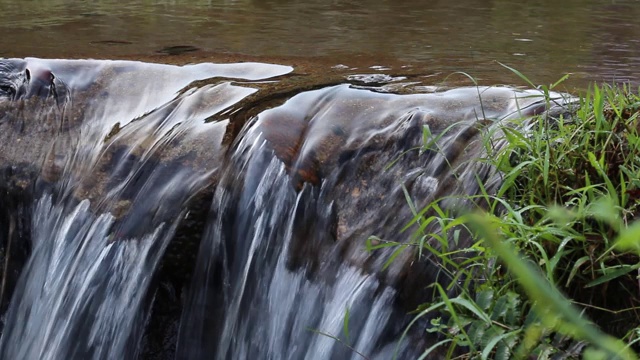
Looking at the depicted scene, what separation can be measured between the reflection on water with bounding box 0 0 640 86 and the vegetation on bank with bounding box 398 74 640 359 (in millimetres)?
1552

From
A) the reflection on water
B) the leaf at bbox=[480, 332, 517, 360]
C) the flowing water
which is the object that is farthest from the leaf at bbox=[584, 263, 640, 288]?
the reflection on water

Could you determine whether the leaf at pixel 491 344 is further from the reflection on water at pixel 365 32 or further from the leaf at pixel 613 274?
the reflection on water at pixel 365 32

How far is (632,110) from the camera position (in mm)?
2248

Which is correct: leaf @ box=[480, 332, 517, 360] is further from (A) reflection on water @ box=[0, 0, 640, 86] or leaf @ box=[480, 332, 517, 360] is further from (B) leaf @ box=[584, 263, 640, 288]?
(A) reflection on water @ box=[0, 0, 640, 86]

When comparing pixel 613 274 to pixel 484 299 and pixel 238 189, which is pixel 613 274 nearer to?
pixel 484 299

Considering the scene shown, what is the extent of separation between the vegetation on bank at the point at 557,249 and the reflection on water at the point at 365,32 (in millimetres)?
1552

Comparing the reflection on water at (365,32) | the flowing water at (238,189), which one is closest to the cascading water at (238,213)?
the flowing water at (238,189)

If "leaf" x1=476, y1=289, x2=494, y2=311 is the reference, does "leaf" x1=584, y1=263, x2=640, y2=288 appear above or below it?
above

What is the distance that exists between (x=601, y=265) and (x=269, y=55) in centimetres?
319

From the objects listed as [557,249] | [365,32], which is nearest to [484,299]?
[557,249]

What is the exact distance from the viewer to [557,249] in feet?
6.37

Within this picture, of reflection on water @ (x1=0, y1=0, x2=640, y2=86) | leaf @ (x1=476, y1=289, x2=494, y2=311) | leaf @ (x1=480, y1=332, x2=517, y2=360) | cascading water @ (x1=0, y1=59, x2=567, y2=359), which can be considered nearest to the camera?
leaf @ (x1=480, y1=332, x2=517, y2=360)

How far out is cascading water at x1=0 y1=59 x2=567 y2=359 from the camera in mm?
2447

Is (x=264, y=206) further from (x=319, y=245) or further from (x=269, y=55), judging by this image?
(x=269, y=55)
